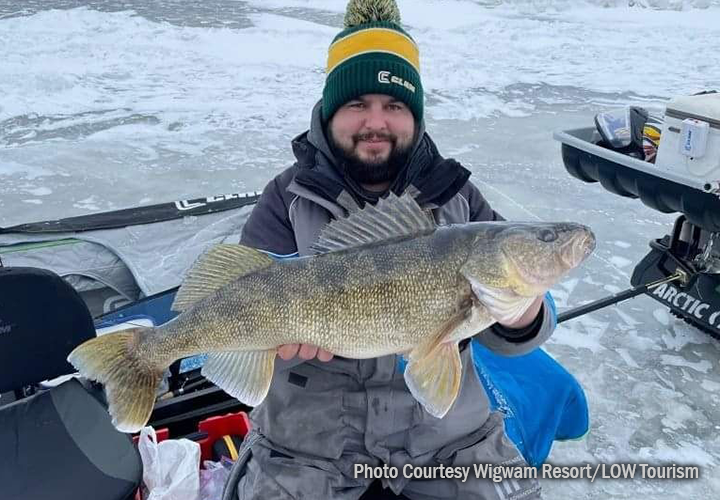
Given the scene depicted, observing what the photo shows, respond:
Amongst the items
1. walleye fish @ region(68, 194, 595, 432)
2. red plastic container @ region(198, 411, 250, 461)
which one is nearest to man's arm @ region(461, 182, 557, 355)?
walleye fish @ region(68, 194, 595, 432)

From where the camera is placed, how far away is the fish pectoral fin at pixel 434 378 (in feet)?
5.29

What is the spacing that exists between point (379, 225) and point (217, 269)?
17.6 inches

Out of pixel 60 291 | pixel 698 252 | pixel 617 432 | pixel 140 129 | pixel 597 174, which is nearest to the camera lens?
pixel 60 291

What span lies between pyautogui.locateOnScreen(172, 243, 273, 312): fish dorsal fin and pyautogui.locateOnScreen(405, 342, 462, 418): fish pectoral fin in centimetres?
46

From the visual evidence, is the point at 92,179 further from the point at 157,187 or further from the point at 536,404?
the point at 536,404

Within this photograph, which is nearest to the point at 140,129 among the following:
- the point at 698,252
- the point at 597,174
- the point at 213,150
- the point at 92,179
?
the point at 213,150

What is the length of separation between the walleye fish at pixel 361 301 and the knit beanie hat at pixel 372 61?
647 millimetres

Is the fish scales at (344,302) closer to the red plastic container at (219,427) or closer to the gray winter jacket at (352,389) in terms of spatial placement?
the gray winter jacket at (352,389)

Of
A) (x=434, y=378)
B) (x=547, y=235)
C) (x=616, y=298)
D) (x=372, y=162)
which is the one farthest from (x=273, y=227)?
(x=616, y=298)

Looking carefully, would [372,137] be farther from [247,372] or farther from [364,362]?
[247,372]

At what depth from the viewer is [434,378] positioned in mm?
1617

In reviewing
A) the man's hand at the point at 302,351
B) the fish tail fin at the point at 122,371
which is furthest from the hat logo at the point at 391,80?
the fish tail fin at the point at 122,371

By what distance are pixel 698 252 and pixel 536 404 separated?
5.43 ft

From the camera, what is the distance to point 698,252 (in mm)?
3559
